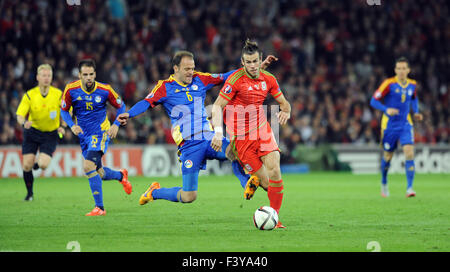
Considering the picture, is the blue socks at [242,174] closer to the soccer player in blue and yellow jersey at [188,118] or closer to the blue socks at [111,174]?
the soccer player in blue and yellow jersey at [188,118]

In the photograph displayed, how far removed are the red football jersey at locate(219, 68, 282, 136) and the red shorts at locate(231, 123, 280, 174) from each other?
0.33 feet

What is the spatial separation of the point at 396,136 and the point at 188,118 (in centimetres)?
602

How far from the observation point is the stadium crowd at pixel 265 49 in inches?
840

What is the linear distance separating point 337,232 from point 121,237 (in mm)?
2554

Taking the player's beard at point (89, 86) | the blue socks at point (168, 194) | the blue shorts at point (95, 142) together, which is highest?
the player's beard at point (89, 86)

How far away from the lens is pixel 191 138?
9195 millimetres

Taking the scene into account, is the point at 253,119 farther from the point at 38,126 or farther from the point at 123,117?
the point at 38,126

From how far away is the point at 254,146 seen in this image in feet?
28.9

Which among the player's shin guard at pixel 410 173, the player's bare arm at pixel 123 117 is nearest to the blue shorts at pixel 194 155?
the player's bare arm at pixel 123 117

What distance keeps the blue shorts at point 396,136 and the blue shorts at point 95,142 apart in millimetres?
6143

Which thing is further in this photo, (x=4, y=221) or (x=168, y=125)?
(x=168, y=125)

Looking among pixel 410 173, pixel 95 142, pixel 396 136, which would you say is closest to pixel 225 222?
pixel 95 142
